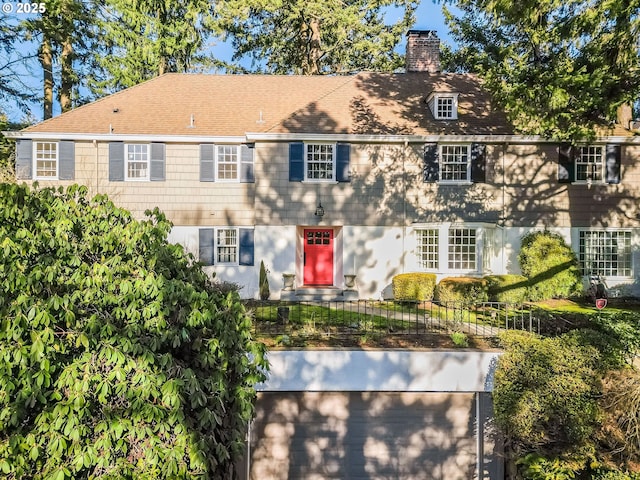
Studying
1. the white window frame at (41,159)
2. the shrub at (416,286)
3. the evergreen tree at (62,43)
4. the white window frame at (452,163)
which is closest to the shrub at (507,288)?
the shrub at (416,286)

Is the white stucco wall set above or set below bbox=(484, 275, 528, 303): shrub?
below

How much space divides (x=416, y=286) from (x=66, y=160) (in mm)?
13699

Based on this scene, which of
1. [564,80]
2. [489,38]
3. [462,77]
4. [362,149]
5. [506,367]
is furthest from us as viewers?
[489,38]

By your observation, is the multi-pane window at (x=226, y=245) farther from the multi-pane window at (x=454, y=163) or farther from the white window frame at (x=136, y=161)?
the multi-pane window at (x=454, y=163)

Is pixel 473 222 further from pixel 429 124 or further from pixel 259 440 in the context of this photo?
pixel 259 440

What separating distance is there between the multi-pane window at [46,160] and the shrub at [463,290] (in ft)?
48.3

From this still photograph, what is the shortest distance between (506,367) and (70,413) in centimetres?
691

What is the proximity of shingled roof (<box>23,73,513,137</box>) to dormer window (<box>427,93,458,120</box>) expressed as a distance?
27 cm

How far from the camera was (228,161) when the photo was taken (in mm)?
15117

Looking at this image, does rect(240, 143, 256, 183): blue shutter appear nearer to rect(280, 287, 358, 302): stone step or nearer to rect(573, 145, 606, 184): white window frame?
rect(280, 287, 358, 302): stone step

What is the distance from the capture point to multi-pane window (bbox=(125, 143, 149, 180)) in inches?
587

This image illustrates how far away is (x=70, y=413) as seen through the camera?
377 cm

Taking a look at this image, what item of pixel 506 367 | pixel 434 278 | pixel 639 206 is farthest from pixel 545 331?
pixel 639 206

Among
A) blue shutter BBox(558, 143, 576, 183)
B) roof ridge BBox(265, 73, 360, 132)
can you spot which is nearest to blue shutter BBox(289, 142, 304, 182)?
roof ridge BBox(265, 73, 360, 132)
